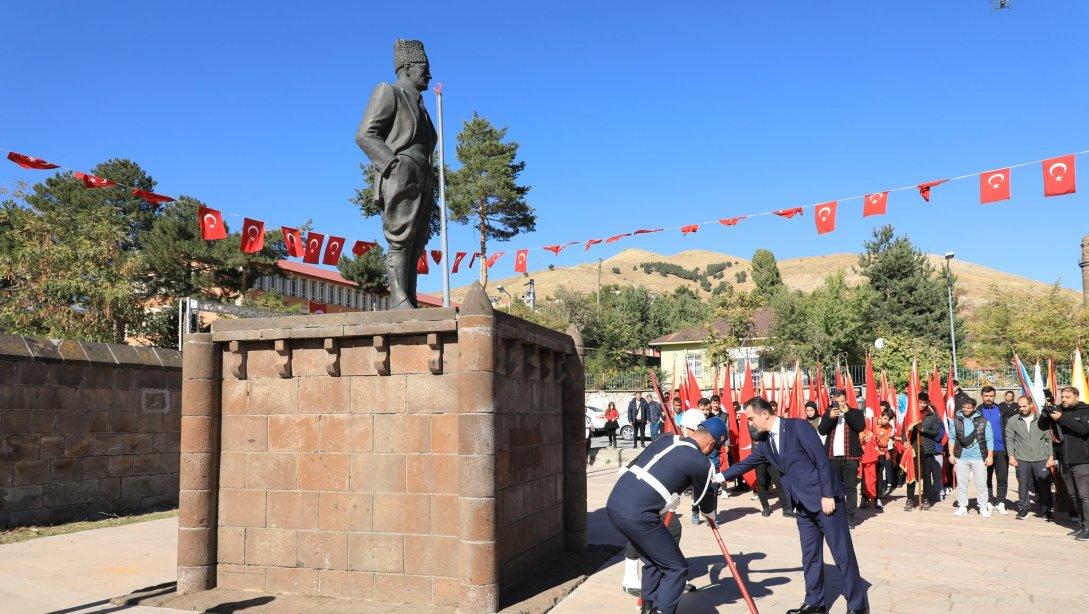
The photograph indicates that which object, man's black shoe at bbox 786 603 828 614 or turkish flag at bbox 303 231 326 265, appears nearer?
man's black shoe at bbox 786 603 828 614

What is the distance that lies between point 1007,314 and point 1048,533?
40344 mm

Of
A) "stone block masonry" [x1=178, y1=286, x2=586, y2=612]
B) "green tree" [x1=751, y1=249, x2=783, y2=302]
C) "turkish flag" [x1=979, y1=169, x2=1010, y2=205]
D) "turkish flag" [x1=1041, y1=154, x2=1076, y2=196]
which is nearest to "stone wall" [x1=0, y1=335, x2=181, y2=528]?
"stone block masonry" [x1=178, y1=286, x2=586, y2=612]

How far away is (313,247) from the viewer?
17562 mm

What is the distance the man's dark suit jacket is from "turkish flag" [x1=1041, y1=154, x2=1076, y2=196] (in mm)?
9485

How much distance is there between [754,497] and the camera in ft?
50.1

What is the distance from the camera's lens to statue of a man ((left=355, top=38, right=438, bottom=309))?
8.09 metres

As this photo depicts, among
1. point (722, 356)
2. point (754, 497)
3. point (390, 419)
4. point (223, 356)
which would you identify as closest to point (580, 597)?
point (390, 419)

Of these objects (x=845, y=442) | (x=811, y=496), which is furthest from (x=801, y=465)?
(x=845, y=442)

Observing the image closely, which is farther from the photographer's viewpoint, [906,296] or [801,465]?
[906,296]

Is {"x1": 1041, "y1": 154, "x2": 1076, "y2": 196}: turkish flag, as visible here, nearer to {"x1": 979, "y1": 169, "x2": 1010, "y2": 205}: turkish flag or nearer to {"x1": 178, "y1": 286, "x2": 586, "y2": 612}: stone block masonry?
{"x1": 979, "y1": 169, "x2": 1010, "y2": 205}: turkish flag

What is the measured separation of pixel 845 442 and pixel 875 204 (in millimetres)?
5925

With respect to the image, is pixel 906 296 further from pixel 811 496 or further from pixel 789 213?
pixel 811 496

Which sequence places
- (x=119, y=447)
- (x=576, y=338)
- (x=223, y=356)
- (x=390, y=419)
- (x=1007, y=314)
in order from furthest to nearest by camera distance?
(x=1007, y=314) < (x=119, y=447) < (x=576, y=338) < (x=223, y=356) < (x=390, y=419)

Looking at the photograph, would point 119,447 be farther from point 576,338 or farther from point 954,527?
point 954,527
